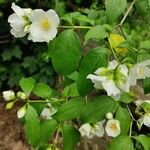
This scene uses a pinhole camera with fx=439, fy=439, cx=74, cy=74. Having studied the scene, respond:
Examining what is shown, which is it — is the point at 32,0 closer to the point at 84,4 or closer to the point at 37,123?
the point at 84,4

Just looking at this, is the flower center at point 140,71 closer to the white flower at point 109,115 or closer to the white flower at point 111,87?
the white flower at point 111,87

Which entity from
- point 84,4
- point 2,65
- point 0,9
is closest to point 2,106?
point 2,65

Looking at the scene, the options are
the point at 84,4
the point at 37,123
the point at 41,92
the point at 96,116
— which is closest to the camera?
the point at 96,116

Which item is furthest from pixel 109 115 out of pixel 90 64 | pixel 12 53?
pixel 12 53

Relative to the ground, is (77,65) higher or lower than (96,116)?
higher

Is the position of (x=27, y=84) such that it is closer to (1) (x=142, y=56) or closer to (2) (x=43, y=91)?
(2) (x=43, y=91)
